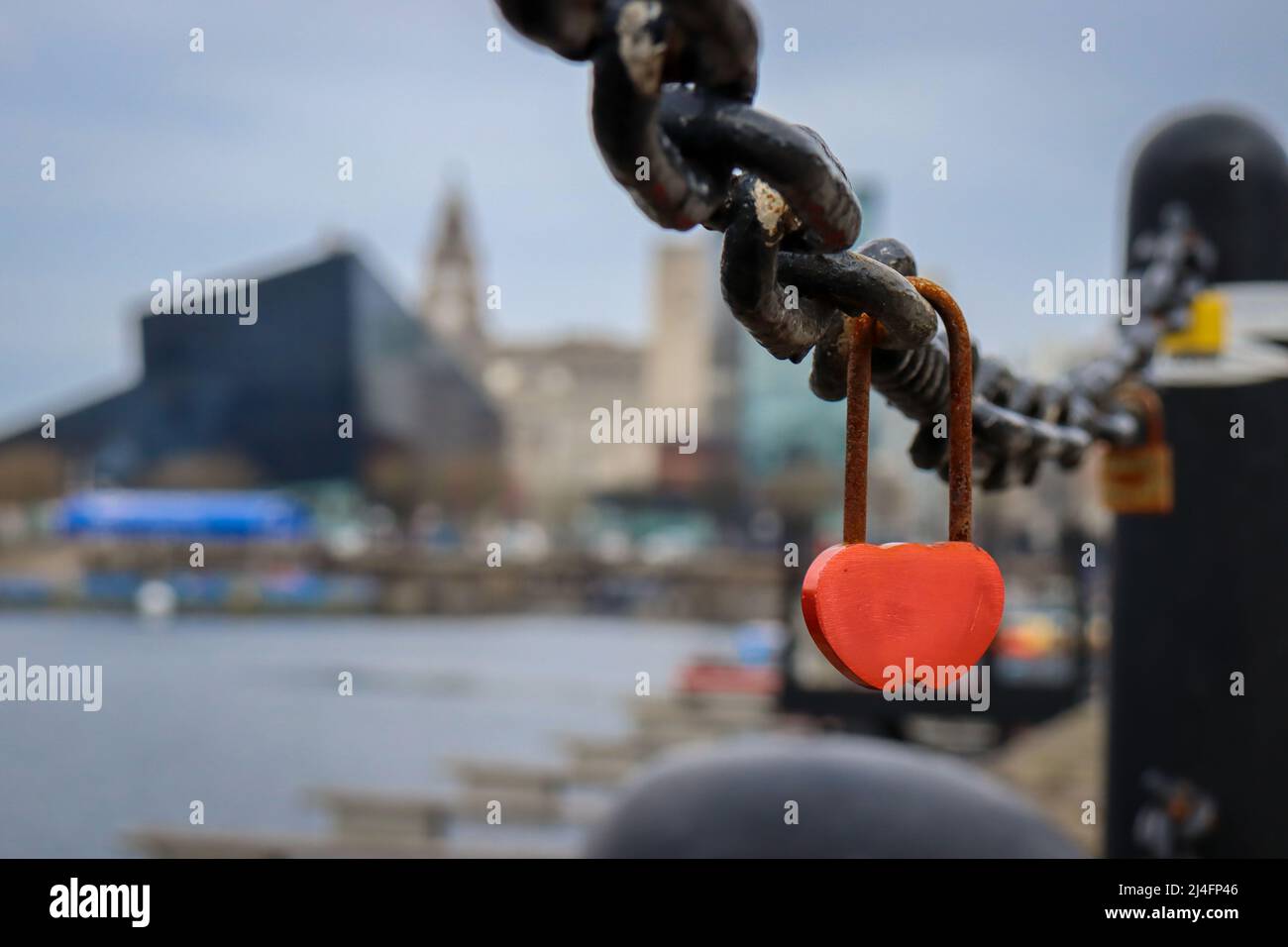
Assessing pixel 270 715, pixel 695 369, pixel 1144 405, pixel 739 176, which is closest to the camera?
pixel 739 176

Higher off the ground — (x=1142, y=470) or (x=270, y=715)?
(x=1142, y=470)

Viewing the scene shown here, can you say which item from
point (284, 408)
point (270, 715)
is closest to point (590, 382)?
point (284, 408)

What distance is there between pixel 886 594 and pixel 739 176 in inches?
11.4

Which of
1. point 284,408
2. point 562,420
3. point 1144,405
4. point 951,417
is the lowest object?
point 951,417

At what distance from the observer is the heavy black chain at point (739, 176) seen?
1.93 ft

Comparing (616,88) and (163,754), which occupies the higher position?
(616,88)

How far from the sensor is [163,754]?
18672mm

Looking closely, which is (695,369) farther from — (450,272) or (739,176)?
(739,176)

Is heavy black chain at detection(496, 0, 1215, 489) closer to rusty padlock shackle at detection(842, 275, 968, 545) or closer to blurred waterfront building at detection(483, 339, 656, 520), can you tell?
rusty padlock shackle at detection(842, 275, 968, 545)

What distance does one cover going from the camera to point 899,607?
0.80 meters

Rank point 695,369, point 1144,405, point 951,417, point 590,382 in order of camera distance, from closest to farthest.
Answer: point 951,417, point 1144,405, point 695,369, point 590,382
